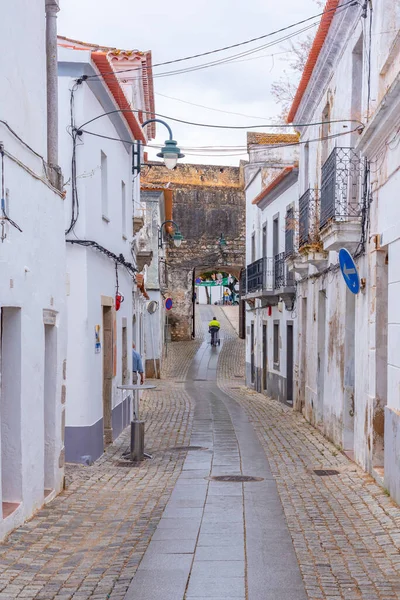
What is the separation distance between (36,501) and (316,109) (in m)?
10.0

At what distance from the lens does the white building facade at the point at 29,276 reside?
704 centimetres

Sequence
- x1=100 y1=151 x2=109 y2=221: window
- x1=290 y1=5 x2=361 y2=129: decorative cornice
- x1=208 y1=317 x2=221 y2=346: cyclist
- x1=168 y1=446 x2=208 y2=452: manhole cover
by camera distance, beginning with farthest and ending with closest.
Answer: x1=208 y1=317 x2=221 y2=346: cyclist < x1=100 y1=151 x2=109 y2=221: window < x1=168 y1=446 x2=208 y2=452: manhole cover < x1=290 y1=5 x2=361 y2=129: decorative cornice

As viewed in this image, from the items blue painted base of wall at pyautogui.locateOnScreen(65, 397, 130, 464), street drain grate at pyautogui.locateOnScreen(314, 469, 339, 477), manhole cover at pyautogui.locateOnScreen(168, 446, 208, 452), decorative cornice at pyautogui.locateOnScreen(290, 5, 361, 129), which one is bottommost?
manhole cover at pyautogui.locateOnScreen(168, 446, 208, 452)

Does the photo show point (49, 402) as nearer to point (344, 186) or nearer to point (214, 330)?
point (344, 186)

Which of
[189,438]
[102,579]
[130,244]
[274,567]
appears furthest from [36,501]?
[130,244]

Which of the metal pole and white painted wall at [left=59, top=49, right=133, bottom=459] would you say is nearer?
the metal pole

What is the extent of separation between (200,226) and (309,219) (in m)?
26.0

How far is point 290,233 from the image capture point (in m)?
18.6

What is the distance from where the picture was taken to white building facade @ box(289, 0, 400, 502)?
8.73 metres

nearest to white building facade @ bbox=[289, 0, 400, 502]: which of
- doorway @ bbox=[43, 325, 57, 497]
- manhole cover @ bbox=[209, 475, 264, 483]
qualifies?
manhole cover @ bbox=[209, 475, 264, 483]

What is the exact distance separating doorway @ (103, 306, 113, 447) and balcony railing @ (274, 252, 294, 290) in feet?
22.1

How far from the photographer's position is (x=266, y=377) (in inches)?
942

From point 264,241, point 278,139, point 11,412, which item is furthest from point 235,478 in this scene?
point 278,139

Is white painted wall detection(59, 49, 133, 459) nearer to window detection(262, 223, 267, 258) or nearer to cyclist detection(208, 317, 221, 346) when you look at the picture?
window detection(262, 223, 267, 258)
